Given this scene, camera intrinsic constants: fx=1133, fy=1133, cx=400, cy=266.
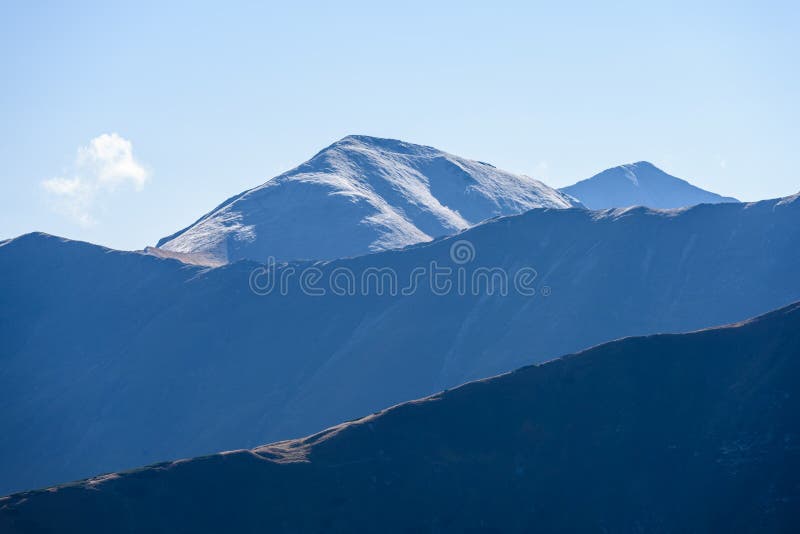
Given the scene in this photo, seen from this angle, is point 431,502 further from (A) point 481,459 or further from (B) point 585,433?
(B) point 585,433

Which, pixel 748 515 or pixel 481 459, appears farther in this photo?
pixel 481 459

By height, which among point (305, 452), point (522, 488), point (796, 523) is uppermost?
point (305, 452)

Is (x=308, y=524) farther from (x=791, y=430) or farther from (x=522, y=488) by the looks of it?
(x=791, y=430)

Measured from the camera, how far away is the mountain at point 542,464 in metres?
160

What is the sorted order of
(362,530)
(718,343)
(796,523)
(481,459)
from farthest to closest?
(718,343) < (481,459) < (362,530) < (796,523)

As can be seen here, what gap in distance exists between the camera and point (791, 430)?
163 m

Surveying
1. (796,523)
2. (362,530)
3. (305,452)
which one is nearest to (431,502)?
(362,530)

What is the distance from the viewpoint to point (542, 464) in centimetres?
17212

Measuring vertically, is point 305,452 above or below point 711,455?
above

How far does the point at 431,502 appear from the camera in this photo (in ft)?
543

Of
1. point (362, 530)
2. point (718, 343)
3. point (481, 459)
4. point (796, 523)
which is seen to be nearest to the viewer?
point (796, 523)

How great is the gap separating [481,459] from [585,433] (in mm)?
17010

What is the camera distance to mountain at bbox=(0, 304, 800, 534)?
160 meters

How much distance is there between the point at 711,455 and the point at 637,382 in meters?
19.9
